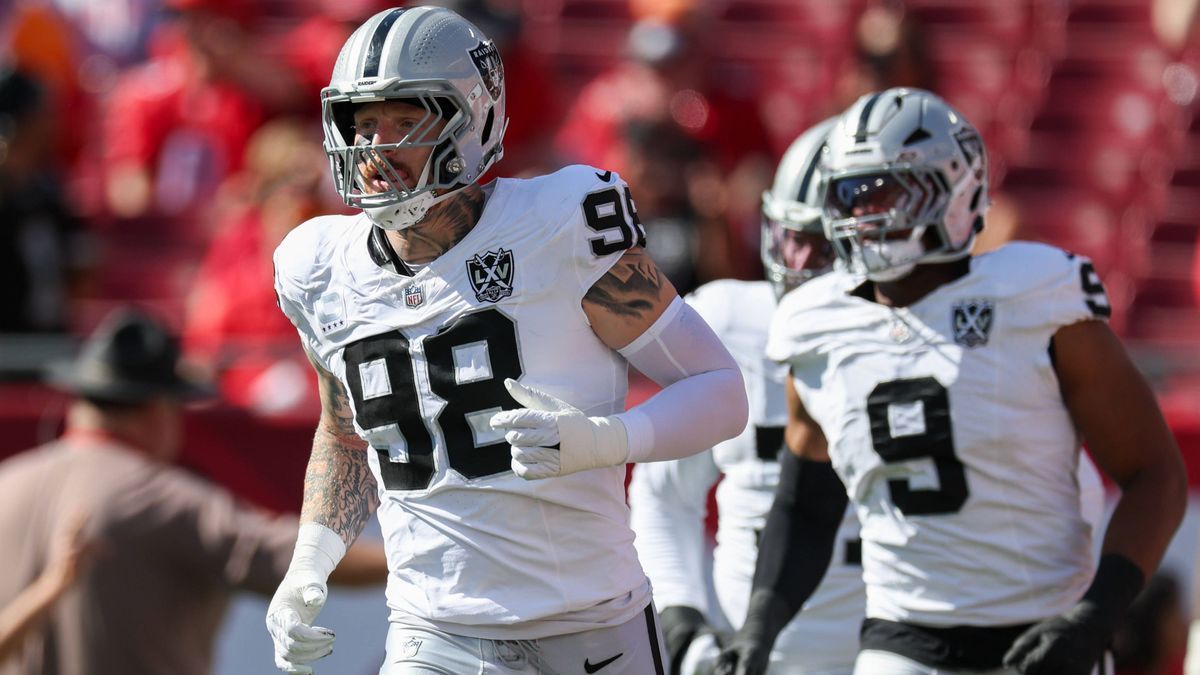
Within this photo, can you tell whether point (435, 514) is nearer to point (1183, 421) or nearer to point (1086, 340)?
point (1086, 340)

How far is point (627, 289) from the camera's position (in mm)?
3166

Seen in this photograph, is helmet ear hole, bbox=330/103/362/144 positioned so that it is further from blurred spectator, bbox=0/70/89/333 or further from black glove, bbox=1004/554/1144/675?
blurred spectator, bbox=0/70/89/333

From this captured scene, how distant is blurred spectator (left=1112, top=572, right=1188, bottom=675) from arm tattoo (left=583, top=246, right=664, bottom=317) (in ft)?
10.5

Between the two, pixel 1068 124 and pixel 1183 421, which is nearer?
pixel 1183 421

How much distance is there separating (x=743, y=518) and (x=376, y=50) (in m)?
1.72

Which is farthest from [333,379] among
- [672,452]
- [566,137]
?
[566,137]

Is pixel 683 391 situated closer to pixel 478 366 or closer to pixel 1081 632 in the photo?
pixel 478 366

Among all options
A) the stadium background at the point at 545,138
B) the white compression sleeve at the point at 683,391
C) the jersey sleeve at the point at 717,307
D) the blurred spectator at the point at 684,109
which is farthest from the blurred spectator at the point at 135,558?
the blurred spectator at the point at 684,109

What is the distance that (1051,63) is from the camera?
8.73 m

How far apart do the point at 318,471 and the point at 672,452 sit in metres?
0.79

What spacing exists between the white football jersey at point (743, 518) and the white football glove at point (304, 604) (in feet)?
3.95

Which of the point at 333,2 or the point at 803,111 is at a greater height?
the point at 333,2

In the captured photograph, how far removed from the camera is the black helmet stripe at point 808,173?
14.8 ft

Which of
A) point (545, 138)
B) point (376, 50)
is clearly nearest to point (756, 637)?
point (376, 50)
